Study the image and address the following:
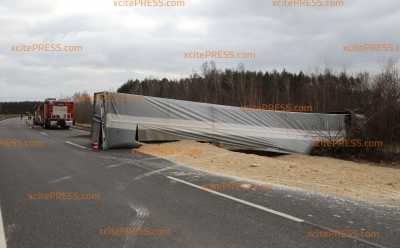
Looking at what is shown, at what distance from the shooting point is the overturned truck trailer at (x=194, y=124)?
1788 cm

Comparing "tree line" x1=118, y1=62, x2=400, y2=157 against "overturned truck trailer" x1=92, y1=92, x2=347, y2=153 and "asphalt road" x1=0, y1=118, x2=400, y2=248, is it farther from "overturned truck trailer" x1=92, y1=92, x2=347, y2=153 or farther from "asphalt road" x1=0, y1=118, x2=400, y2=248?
"asphalt road" x1=0, y1=118, x2=400, y2=248

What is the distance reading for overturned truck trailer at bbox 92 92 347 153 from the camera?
17875 millimetres

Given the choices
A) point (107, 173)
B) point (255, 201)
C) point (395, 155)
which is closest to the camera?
point (255, 201)

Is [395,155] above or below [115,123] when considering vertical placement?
below

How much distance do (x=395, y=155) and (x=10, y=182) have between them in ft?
62.8

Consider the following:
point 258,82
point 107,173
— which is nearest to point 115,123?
point 107,173

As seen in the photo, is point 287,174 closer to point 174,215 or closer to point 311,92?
point 174,215

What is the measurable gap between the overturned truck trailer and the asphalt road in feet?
23.8

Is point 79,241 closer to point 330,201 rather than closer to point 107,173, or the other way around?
point 330,201

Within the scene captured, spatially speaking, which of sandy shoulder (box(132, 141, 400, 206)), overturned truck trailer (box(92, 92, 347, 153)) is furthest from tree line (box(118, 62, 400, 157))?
sandy shoulder (box(132, 141, 400, 206))

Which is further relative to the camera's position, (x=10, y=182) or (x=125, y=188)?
(x=10, y=182)

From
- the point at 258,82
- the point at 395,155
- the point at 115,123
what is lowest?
the point at 395,155

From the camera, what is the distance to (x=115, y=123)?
58.3 feet

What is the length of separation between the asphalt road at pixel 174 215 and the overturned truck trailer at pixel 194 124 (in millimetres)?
7260
